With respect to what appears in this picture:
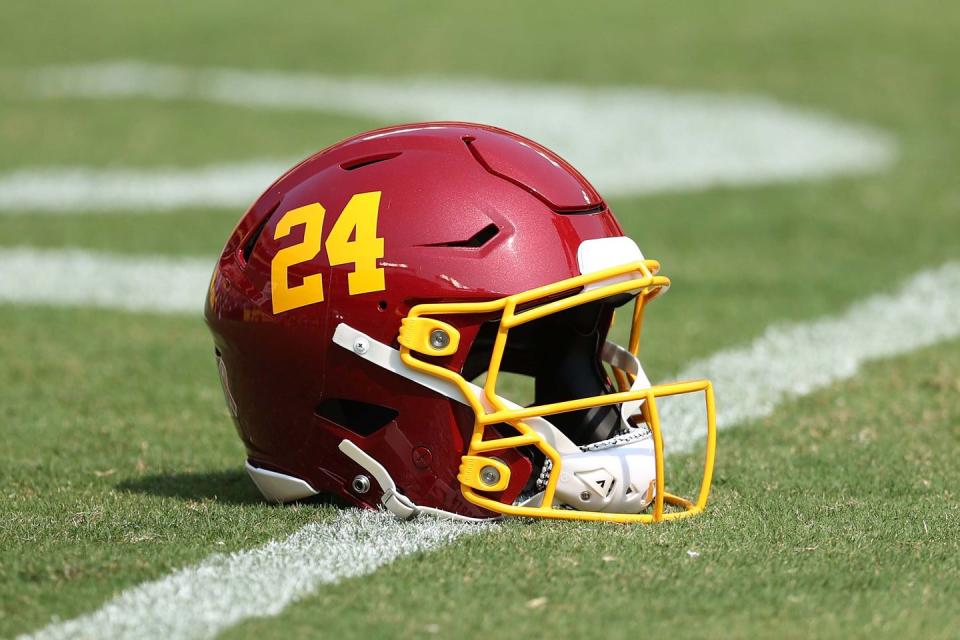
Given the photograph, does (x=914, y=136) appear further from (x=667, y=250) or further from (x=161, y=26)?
(x=161, y=26)

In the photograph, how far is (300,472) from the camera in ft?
10.9

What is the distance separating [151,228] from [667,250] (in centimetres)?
309

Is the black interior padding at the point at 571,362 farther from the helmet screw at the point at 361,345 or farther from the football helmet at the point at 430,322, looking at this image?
the helmet screw at the point at 361,345

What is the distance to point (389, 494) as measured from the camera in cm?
318

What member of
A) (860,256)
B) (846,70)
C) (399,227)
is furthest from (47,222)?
(846,70)

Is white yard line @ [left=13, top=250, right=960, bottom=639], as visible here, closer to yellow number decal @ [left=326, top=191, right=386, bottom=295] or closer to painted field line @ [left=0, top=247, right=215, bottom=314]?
painted field line @ [left=0, top=247, right=215, bottom=314]

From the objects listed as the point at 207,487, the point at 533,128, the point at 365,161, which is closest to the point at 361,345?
the point at 365,161

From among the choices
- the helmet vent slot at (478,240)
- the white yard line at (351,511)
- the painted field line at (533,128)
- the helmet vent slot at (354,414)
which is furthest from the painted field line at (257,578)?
the painted field line at (533,128)

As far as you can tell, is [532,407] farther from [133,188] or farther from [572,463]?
[133,188]

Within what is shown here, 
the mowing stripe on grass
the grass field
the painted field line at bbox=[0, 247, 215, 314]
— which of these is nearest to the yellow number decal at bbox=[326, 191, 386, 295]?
the grass field

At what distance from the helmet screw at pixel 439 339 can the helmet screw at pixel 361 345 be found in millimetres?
162

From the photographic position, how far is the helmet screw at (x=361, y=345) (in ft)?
10.1

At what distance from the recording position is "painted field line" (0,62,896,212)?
8.91m

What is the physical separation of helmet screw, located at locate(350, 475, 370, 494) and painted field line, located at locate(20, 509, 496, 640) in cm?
6
